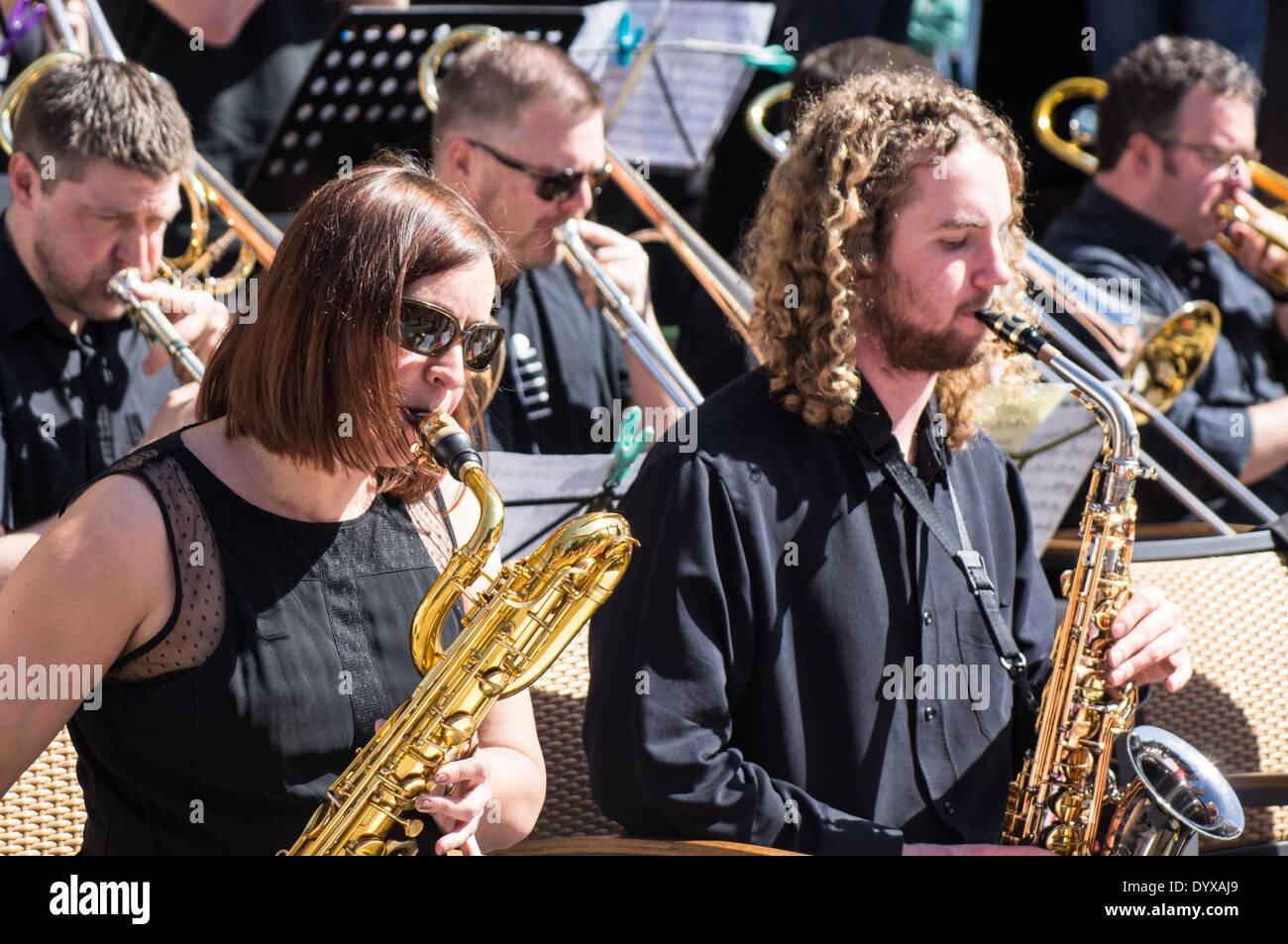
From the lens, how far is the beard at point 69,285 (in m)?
3.73

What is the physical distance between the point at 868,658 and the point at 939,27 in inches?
148

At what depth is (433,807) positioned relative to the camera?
2.16 m

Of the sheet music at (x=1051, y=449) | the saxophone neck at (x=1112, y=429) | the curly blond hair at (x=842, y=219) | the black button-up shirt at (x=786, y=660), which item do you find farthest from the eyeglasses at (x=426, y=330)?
the sheet music at (x=1051, y=449)

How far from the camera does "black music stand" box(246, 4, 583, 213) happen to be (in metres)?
4.00

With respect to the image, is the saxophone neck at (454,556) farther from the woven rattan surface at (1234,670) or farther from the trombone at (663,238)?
the woven rattan surface at (1234,670)

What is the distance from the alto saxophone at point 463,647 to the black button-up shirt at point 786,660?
0.30m

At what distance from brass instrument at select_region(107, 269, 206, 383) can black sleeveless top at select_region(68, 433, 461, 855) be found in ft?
4.79

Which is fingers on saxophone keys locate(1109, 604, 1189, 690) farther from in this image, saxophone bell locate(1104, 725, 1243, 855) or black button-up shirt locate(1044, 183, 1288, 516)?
black button-up shirt locate(1044, 183, 1288, 516)

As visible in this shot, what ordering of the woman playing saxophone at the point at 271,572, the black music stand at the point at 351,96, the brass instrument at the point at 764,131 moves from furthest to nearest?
the brass instrument at the point at 764,131, the black music stand at the point at 351,96, the woman playing saxophone at the point at 271,572

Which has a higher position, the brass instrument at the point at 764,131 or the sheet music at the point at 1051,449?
the brass instrument at the point at 764,131

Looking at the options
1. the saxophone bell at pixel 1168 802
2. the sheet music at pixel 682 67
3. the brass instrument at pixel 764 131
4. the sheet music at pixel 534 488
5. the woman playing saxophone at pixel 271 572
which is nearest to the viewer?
the woman playing saxophone at pixel 271 572

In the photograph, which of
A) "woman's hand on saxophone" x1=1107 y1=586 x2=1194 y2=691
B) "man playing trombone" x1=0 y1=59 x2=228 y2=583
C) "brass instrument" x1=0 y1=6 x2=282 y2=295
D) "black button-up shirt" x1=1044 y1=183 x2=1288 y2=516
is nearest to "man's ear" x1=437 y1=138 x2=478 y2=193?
"brass instrument" x1=0 y1=6 x2=282 y2=295

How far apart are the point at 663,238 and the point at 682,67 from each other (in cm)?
72
